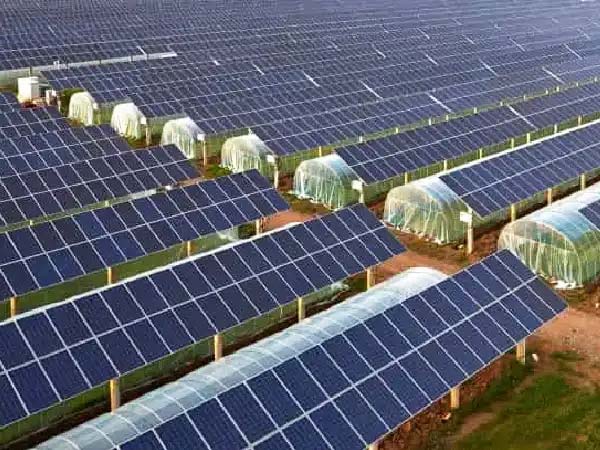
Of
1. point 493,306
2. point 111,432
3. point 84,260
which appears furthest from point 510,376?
point 84,260

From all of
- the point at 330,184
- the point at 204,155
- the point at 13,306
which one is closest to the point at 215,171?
the point at 204,155

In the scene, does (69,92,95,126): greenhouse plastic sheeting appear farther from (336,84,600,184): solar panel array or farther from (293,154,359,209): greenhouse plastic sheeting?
(336,84,600,184): solar panel array

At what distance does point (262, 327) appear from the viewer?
23594 mm

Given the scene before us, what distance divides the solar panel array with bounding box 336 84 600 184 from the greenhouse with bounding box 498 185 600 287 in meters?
7.86

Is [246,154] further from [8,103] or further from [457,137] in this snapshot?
[8,103]

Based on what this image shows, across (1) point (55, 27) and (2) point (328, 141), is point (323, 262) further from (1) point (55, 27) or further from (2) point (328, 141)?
(1) point (55, 27)

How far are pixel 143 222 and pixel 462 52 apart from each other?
48.1 metres

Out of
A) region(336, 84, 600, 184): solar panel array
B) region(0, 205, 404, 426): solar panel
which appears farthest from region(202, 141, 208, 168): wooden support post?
region(0, 205, 404, 426): solar panel

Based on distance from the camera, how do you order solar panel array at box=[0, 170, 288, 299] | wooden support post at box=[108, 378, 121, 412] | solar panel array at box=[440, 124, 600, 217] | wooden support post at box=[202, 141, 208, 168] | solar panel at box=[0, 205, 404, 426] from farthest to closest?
1. wooden support post at box=[202, 141, 208, 168]
2. solar panel array at box=[440, 124, 600, 217]
3. solar panel array at box=[0, 170, 288, 299]
4. wooden support post at box=[108, 378, 121, 412]
5. solar panel at box=[0, 205, 404, 426]

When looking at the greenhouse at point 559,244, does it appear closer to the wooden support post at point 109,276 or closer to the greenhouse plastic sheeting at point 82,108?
the wooden support post at point 109,276

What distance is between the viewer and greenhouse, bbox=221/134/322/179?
126 feet

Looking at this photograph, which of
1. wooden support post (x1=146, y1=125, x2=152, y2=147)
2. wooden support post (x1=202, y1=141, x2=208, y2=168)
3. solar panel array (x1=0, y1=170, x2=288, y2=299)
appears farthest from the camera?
wooden support post (x1=146, y1=125, x2=152, y2=147)

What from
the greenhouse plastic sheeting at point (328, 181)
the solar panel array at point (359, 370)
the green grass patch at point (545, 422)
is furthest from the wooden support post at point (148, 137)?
the green grass patch at point (545, 422)

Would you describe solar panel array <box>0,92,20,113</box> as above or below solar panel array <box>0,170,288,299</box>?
below
